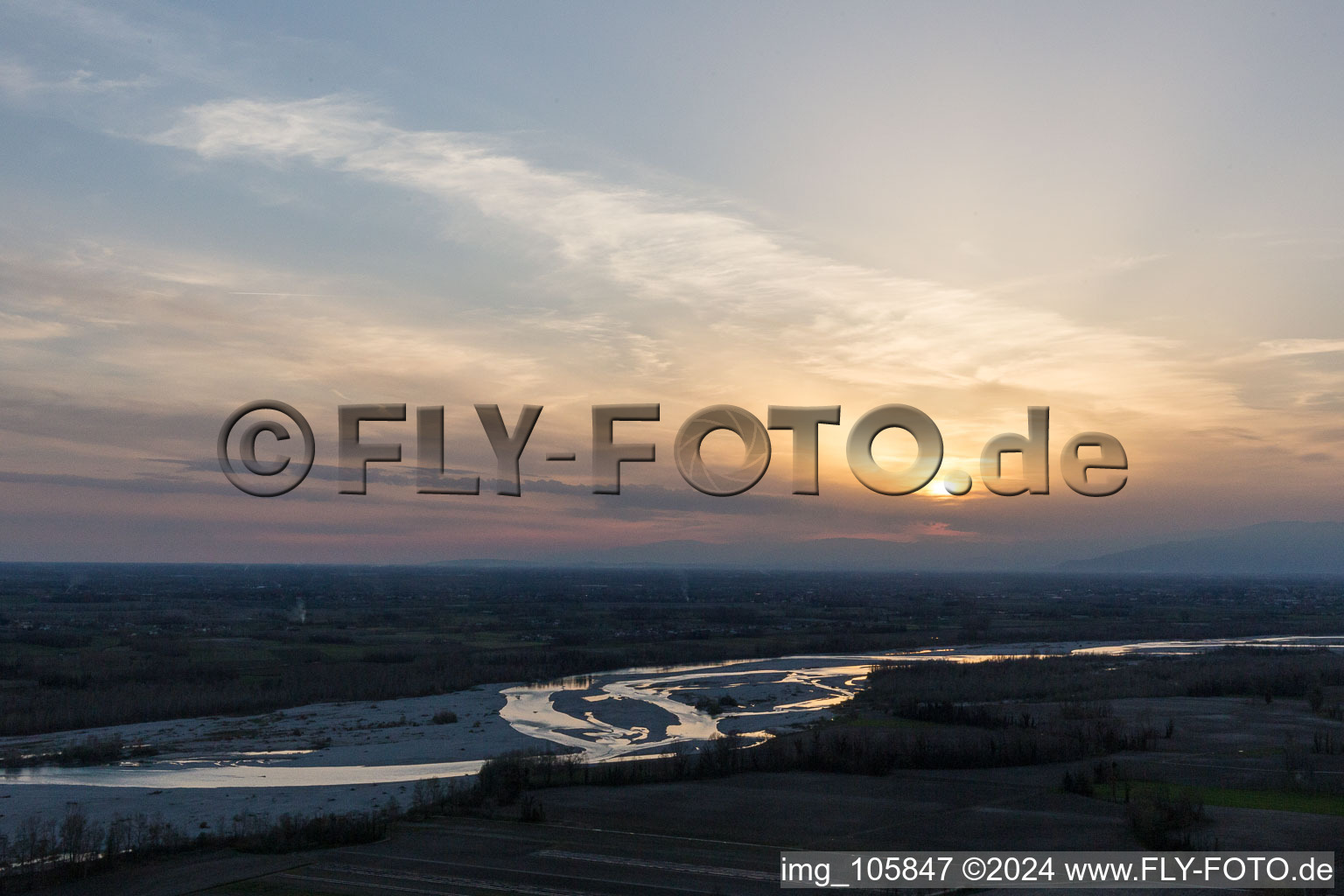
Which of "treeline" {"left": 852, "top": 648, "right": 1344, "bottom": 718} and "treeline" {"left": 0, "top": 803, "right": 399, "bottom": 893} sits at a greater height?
"treeline" {"left": 0, "top": 803, "right": 399, "bottom": 893}

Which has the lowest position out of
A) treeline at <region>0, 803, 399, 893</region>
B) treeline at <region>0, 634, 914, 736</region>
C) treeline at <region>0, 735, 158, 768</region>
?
treeline at <region>0, 634, 914, 736</region>

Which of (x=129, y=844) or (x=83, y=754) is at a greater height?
(x=129, y=844)

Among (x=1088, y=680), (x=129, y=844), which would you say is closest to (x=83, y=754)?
(x=129, y=844)

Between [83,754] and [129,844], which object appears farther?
[83,754]

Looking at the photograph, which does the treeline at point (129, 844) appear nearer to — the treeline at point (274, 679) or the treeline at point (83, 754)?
the treeline at point (83, 754)

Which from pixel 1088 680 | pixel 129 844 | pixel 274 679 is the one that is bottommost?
pixel 274 679

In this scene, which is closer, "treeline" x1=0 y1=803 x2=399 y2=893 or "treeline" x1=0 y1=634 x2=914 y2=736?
"treeline" x1=0 y1=803 x2=399 y2=893

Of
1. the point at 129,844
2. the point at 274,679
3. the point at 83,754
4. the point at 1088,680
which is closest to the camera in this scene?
the point at 129,844

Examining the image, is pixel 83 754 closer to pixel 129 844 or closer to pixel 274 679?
pixel 129 844

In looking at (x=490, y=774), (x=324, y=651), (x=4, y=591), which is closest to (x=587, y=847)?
(x=490, y=774)

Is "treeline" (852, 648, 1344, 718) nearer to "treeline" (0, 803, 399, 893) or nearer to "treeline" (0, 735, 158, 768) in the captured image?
"treeline" (0, 803, 399, 893)

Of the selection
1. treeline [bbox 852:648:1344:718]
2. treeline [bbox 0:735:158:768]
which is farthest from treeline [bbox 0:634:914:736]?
treeline [bbox 852:648:1344:718]

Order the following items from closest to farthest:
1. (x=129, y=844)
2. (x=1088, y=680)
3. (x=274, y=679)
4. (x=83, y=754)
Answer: (x=129, y=844), (x=83, y=754), (x=1088, y=680), (x=274, y=679)
